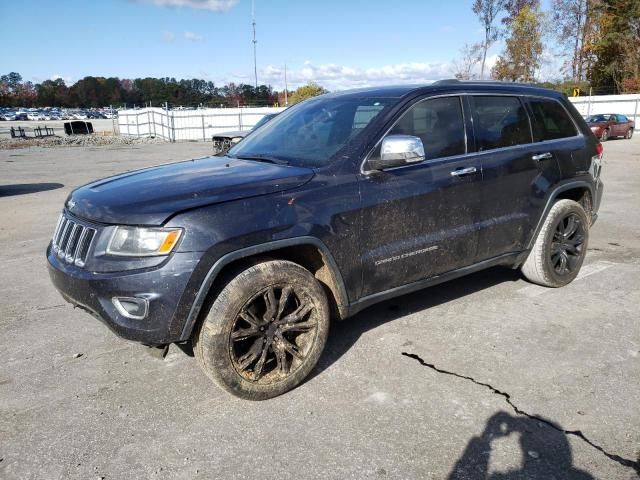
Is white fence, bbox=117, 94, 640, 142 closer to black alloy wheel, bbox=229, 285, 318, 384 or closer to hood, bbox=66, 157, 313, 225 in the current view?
hood, bbox=66, 157, 313, 225

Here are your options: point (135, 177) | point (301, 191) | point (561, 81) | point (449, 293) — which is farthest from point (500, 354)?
point (561, 81)

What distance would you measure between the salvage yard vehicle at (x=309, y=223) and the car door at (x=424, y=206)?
0.01 metres

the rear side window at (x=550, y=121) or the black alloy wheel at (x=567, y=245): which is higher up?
the rear side window at (x=550, y=121)

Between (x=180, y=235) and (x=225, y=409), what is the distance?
106 cm

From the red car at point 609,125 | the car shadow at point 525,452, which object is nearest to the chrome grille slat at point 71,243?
the car shadow at point 525,452

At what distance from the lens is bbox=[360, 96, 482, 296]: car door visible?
3.44 metres

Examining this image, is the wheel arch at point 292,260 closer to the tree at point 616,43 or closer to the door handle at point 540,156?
the door handle at point 540,156

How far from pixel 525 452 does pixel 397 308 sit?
1996mm

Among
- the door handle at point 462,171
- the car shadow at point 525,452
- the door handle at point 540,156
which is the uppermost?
the door handle at point 540,156

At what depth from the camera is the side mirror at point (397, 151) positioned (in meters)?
3.33

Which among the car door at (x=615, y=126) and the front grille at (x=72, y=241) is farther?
the car door at (x=615, y=126)

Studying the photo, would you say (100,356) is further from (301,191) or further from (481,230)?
(481,230)

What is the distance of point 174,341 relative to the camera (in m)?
2.84

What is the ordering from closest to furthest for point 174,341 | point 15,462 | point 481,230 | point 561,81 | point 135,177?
1. point 15,462
2. point 174,341
3. point 135,177
4. point 481,230
5. point 561,81
